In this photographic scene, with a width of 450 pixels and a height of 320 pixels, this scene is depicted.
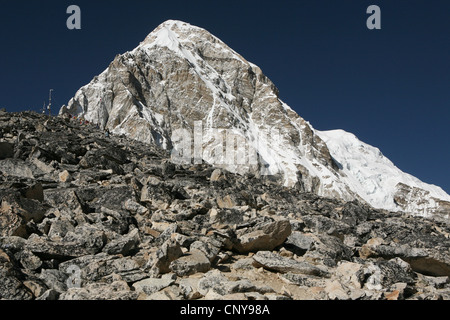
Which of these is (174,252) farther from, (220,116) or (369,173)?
(369,173)

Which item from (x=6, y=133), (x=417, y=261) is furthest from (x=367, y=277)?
(x=6, y=133)

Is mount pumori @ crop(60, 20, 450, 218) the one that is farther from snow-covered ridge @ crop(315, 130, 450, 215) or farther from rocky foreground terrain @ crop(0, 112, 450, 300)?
rocky foreground terrain @ crop(0, 112, 450, 300)

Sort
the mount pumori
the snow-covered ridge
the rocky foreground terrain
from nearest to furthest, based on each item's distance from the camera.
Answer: the rocky foreground terrain, the mount pumori, the snow-covered ridge

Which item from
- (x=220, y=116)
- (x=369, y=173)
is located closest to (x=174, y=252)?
(x=220, y=116)

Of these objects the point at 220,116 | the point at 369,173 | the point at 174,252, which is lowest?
the point at 174,252

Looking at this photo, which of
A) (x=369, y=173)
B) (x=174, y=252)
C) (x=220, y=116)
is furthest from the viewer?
(x=369, y=173)

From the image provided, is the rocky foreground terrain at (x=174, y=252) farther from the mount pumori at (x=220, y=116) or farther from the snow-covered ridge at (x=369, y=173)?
the snow-covered ridge at (x=369, y=173)

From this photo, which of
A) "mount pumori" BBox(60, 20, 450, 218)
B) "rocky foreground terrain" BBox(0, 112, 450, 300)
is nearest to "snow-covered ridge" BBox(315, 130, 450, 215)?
"mount pumori" BBox(60, 20, 450, 218)
